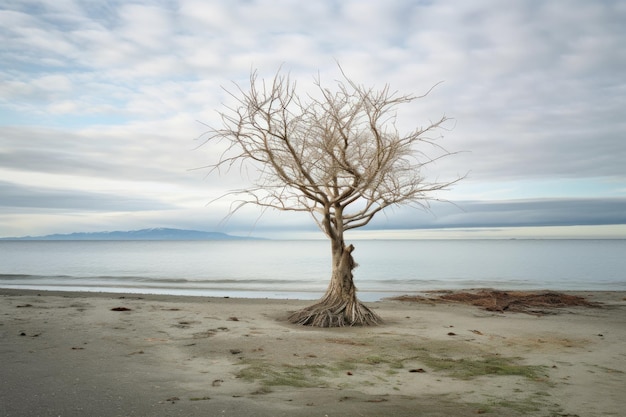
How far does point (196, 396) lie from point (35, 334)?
500cm

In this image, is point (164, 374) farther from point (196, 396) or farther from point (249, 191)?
point (249, 191)

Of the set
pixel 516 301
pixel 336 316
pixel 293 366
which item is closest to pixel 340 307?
pixel 336 316

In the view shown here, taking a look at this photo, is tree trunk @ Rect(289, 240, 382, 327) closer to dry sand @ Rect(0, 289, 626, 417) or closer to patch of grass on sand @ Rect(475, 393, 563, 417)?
dry sand @ Rect(0, 289, 626, 417)

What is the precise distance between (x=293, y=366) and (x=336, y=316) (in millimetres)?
4542

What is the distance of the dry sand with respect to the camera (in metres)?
5.18

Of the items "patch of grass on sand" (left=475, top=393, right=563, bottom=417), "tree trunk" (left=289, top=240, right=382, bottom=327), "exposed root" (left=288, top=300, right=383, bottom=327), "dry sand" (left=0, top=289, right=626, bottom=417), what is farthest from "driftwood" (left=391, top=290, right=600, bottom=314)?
"patch of grass on sand" (left=475, top=393, right=563, bottom=417)

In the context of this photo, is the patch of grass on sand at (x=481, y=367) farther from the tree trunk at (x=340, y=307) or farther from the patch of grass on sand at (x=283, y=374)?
the tree trunk at (x=340, y=307)

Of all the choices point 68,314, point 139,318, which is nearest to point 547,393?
point 139,318

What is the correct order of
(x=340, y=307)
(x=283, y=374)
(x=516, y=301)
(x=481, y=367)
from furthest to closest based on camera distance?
(x=516, y=301)
(x=340, y=307)
(x=481, y=367)
(x=283, y=374)

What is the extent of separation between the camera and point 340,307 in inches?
462

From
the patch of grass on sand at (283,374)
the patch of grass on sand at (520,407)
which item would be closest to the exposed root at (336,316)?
the patch of grass on sand at (283,374)

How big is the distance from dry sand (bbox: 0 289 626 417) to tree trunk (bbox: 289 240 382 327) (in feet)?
1.71

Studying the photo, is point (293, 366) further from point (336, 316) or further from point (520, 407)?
point (336, 316)

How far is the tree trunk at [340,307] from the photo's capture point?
11.6 m
